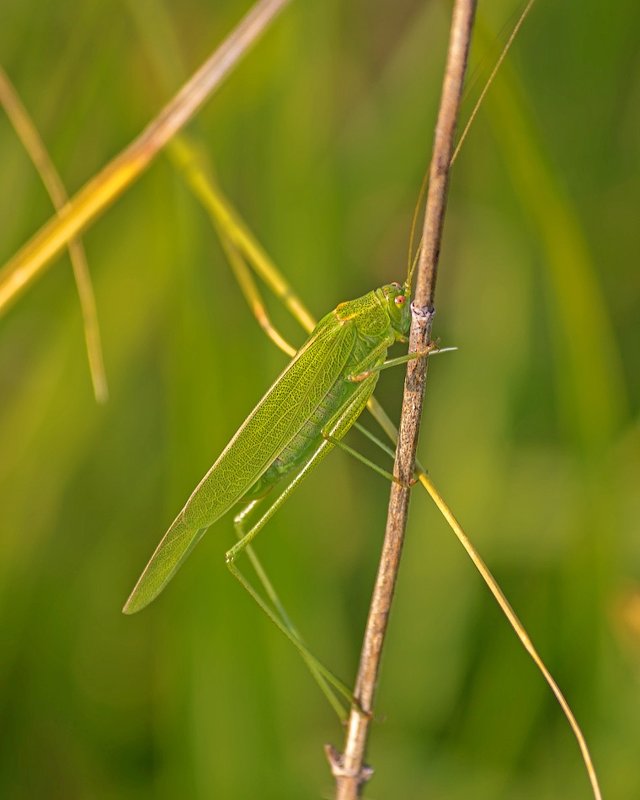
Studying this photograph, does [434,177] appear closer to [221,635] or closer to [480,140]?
[221,635]

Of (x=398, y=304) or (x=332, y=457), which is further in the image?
(x=332, y=457)

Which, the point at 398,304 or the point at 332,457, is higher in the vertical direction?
the point at 398,304

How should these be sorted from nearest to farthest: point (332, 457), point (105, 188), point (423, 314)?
1. point (423, 314)
2. point (105, 188)
3. point (332, 457)

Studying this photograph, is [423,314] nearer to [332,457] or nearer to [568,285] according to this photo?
[568,285]

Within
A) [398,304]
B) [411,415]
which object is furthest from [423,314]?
[398,304]

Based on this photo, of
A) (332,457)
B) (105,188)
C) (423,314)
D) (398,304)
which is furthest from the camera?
(332,457)

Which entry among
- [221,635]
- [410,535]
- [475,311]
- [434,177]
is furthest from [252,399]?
[434,177]

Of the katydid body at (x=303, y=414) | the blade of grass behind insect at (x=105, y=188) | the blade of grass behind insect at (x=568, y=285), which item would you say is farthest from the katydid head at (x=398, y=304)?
the blade of grass behind insect at (x=105, y=188)

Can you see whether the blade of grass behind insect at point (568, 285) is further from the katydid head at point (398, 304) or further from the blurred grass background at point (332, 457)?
the katydid head at point (398, 304)
